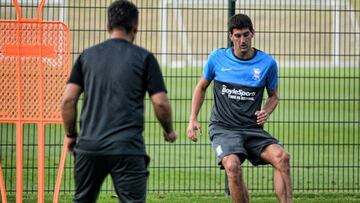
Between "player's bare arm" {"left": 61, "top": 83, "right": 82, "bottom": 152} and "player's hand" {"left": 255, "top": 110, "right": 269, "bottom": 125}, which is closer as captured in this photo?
"player's bare arm" {"left": 61, "top": 83, "right": 82, "bottom": 152}

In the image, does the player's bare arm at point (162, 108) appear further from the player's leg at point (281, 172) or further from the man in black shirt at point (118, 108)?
the player's leg at point (281, 172)

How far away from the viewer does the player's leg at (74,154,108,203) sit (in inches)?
291

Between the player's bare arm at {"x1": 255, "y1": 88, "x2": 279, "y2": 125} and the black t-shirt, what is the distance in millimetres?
2497

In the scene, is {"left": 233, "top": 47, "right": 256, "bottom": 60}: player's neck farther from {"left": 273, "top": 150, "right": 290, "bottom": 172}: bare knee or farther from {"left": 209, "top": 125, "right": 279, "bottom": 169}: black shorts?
{"left": 273, "top": 150, "right": 290, "bottom": 172}: bare knee

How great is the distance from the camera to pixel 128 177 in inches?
290

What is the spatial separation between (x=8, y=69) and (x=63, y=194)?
275cm

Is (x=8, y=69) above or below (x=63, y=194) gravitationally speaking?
above

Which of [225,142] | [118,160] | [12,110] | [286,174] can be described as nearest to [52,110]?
[12,110]

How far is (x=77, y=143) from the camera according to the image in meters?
7.52

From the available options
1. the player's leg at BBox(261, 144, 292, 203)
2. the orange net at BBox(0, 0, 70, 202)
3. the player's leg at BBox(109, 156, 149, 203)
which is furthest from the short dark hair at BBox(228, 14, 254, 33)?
the player's leg at BBox(109, 156, 149, 203)

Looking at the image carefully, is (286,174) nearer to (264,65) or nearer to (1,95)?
(264,65)

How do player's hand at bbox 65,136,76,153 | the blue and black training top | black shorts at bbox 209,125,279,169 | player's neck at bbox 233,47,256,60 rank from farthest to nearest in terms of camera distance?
player's neck at bbox 233,47,256,60
the blue and black training top
black shorts at bbox 209,125,279,169
player's hand at bbox 65,136,76,153

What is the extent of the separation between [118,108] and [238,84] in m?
2.68

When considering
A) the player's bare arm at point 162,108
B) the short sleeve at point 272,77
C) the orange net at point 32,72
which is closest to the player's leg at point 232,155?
the short sleeve at point 272,77
